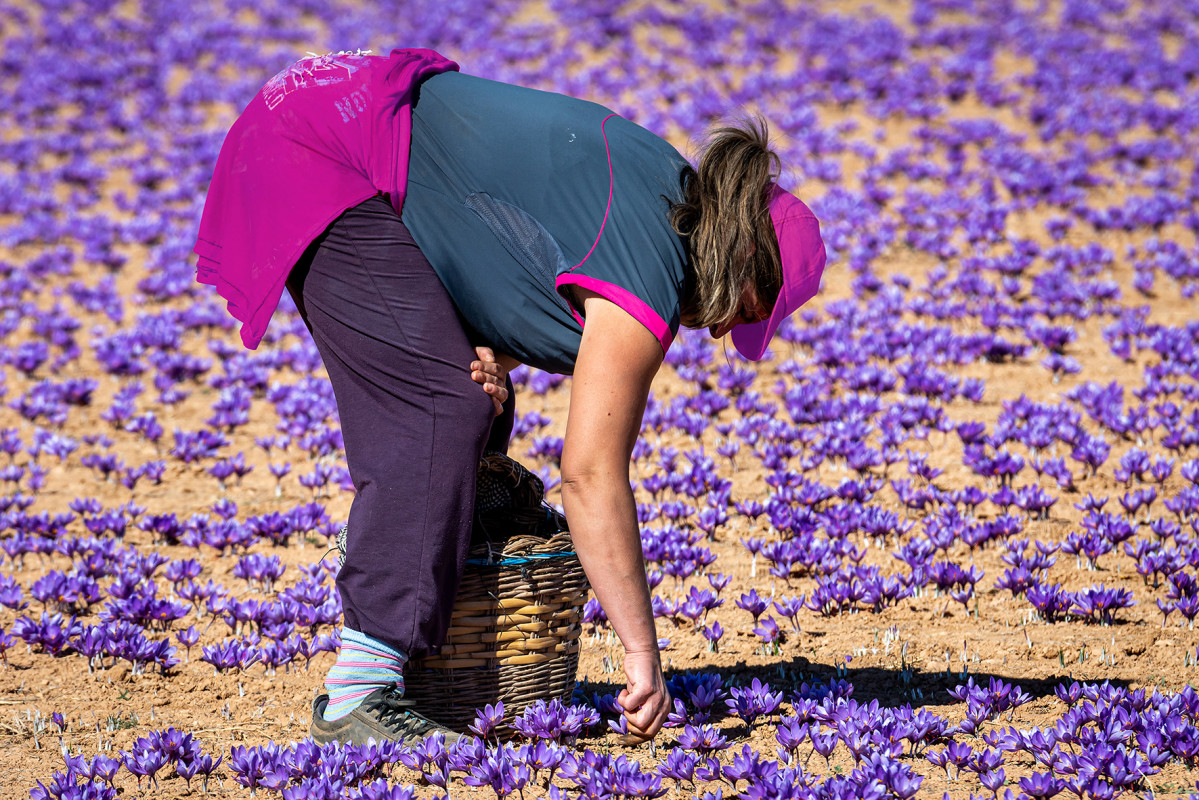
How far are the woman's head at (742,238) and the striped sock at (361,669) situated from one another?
4.41 ft

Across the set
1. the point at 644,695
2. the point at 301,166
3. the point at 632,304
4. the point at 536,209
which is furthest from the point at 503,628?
the point at 301,166

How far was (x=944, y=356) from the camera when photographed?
322 inches

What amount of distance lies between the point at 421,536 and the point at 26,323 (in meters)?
7.30

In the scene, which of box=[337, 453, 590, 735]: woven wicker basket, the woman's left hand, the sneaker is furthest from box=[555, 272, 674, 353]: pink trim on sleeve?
the sneaker

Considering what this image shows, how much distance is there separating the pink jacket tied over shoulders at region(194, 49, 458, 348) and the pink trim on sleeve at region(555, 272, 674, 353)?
2.33 feet

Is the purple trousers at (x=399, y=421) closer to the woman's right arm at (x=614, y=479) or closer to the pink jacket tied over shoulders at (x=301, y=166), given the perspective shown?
the pink jacket tied over shoulders at (x=301, y=166)

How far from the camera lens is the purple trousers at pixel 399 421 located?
3250 millimetres

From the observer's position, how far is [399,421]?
130 inches

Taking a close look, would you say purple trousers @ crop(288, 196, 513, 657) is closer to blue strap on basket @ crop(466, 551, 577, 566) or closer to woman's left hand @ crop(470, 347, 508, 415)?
woman's left hand @ crop(470, 347, 508, 415)

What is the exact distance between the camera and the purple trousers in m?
3.25

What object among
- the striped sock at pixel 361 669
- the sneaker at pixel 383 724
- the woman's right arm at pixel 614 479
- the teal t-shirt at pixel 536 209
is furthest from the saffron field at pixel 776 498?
the teal t-shirt at pixel 536 209

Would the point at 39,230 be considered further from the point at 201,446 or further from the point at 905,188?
the point at 905,188

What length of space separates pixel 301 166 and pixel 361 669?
151 centimetres

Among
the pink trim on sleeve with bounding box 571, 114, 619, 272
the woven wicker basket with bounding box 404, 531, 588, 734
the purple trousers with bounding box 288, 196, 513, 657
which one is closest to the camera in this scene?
the pink trim on sleeve with bounding box 571, 114, 619, 272
